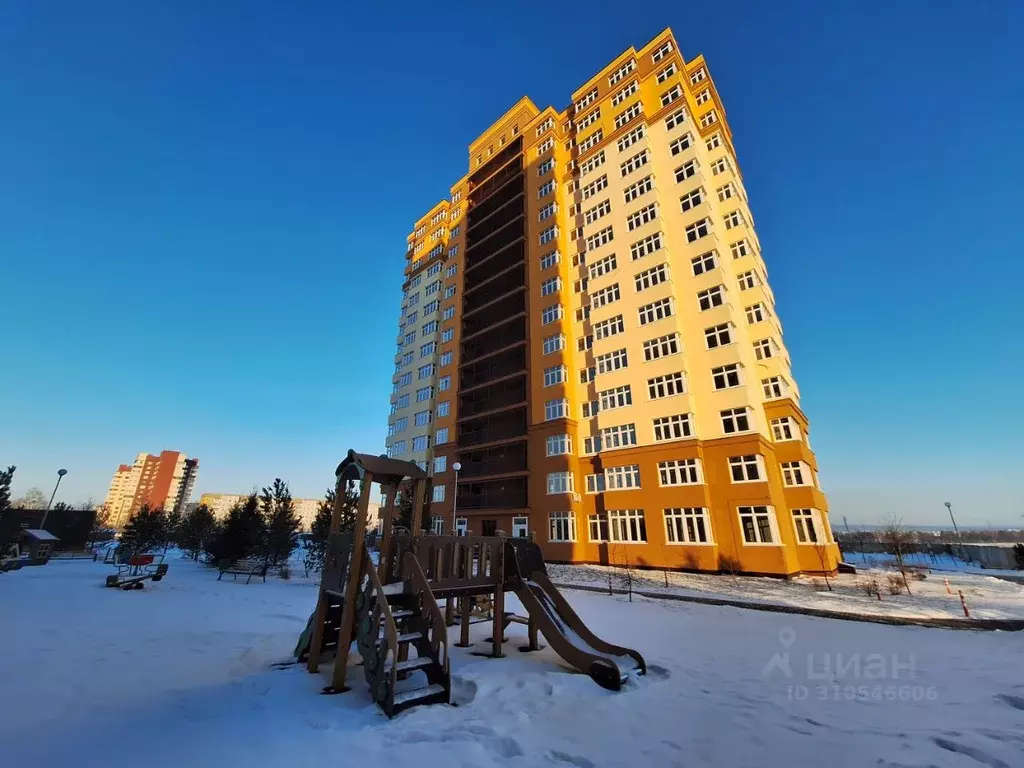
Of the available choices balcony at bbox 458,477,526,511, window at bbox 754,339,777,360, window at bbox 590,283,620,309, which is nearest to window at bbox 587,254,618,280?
window at bbox 590,283,620,309

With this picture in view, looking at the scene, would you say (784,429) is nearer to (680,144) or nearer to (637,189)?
(637,189)

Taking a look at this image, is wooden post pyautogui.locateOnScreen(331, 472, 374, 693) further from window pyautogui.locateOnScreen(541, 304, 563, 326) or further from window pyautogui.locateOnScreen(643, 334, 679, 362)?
window pyautogui.locateOnScreen(541, 304, 563, 326)

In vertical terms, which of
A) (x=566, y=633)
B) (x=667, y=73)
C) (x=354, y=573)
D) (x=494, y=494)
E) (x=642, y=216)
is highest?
(x=667, y=73)

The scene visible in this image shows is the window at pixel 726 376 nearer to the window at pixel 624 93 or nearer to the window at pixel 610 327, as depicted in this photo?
the window at pixel 610 327

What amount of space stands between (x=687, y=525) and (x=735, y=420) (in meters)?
6.80

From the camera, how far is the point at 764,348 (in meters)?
28.4

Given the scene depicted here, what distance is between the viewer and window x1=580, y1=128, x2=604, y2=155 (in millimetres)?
37250

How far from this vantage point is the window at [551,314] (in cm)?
3434

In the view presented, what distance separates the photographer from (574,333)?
34344mm

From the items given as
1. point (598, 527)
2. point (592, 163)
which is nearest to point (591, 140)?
point (592, 163)

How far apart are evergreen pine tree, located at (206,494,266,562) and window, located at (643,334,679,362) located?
26.1 meters

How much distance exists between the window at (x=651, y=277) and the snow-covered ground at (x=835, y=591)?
61.6 ft

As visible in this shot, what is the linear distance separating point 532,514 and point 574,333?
48.5ft

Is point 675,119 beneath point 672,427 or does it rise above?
above
